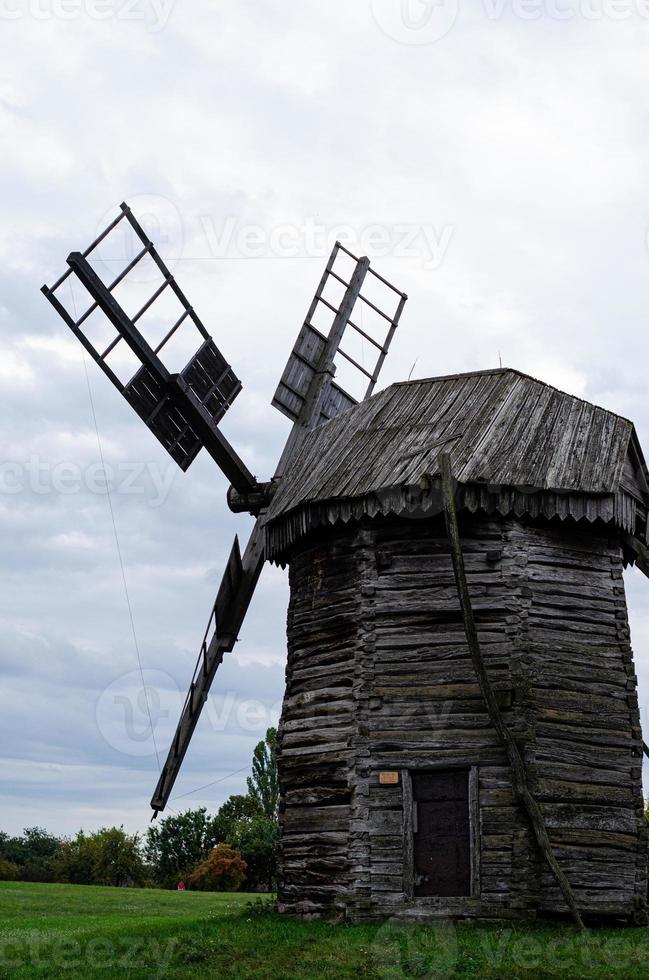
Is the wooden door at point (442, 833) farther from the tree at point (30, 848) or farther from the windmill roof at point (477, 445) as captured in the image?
the tree at point (30, 848)

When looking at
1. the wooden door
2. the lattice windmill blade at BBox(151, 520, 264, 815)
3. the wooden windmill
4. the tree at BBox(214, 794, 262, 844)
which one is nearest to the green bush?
the tree at BBox(214, 794, 262, 844)

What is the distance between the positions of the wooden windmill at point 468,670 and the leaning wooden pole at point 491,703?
26 millimetres

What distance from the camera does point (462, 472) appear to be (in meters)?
15.4

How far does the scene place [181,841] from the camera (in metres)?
44.4

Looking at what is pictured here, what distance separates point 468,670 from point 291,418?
8.85 metres

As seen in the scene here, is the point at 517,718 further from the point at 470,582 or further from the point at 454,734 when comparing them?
the point at 470,582

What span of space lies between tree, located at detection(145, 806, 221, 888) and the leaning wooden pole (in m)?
32.2

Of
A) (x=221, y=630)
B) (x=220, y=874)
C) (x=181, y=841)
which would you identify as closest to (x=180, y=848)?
(x=181, y=841)

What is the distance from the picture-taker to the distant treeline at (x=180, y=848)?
38688 millimetres

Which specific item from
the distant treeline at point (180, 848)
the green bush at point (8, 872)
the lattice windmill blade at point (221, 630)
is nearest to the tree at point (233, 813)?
the distant treeline at point (180, 848)

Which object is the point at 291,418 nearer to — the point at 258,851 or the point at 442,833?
the point at 442,833

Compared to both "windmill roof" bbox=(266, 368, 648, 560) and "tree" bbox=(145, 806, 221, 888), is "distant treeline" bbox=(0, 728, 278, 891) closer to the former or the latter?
"tree" bbox=(145, 806, 221, 888)

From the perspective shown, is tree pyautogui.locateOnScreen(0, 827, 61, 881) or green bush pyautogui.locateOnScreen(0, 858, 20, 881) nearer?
green bush pyautogui.locateOnScreen(0, 858, 20, 881)

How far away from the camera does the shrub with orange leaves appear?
115 ft
